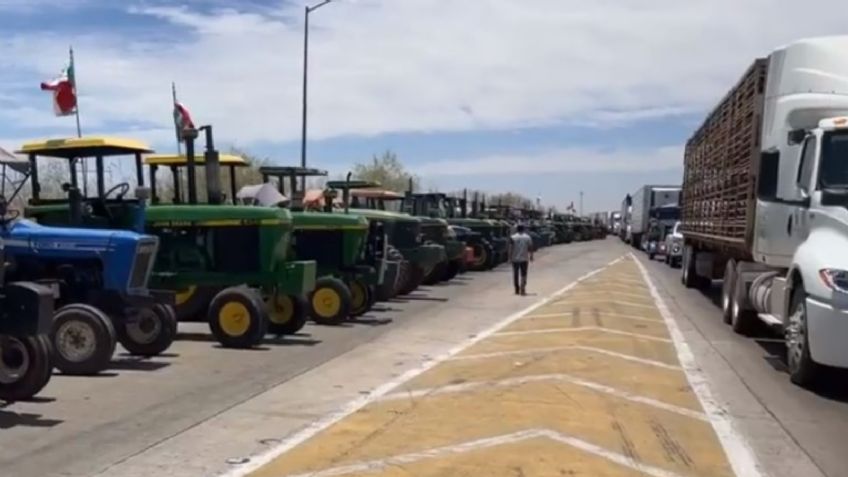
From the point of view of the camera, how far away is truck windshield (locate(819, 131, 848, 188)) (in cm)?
1209

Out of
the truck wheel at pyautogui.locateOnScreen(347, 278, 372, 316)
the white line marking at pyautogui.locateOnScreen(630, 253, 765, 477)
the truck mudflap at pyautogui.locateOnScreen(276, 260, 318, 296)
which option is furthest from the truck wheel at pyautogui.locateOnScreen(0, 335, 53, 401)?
the truck wheel at pyautogui.locateOnScreen(347, 278, 372, 316)

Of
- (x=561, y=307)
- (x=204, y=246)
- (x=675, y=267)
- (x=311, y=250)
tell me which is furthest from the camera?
(x=675, y=267)

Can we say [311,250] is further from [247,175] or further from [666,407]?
[247,175]

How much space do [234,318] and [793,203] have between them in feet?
22.4

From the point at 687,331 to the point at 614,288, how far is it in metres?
9.20

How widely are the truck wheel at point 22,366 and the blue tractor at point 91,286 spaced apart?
1483 mm

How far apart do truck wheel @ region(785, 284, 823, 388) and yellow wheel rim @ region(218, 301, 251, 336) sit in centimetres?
639

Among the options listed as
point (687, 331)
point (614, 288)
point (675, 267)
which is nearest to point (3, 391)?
point (687, 331)

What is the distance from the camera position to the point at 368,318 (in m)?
18.2

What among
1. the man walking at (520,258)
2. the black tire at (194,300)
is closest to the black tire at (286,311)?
the black tire at (194,300)

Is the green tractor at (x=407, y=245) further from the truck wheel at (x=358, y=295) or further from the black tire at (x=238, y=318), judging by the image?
the black tire at (x=238, y=318)

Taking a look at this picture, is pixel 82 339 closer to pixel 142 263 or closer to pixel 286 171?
pixel 142 263

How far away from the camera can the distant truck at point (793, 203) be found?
1091 centimetres

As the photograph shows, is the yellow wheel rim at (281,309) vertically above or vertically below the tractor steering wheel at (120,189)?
below
